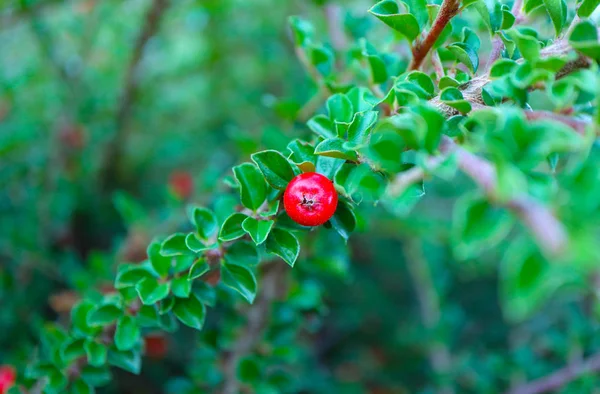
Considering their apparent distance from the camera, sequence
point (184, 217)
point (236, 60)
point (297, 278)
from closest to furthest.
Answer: point (297, 278) → point (184, 217) → point (236, 60)

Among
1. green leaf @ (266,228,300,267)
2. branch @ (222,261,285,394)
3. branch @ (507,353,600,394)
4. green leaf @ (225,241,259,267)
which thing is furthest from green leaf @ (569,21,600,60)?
branch @ (507,353,600,394)

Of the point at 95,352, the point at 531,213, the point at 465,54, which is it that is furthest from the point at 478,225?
the point at 95,352

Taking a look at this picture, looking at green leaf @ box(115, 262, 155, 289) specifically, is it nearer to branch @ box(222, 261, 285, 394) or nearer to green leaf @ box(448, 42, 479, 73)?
branch @ box(222, 261, 285, 394)

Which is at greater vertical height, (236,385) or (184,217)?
(184,217)

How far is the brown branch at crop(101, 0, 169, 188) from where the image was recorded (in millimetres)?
1862

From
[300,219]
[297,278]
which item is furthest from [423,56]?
[297,278]

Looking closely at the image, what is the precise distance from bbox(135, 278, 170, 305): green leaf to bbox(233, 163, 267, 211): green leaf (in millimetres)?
228

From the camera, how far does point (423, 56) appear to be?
3.30ft

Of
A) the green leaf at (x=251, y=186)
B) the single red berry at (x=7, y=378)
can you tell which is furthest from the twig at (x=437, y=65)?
the single red berry at (x=7, y=378)

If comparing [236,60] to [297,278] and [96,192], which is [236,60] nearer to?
[96,192]

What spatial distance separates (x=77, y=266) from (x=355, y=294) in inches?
39.6

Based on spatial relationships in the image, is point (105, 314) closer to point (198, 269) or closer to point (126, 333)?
point (126, 333)

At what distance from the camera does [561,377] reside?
1508 millimetres

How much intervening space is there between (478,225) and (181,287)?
561 millimetres
